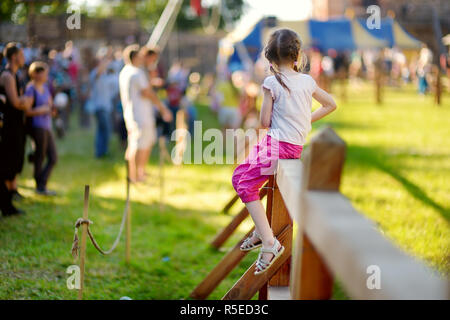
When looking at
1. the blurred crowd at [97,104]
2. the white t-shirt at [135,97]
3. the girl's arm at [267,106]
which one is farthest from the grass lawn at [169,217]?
the girl's arm at [267,106]

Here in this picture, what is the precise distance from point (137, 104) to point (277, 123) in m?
5.25

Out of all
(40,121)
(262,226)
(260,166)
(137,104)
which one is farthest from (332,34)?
(262,226)

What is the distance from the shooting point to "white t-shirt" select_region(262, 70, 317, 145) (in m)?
3.19

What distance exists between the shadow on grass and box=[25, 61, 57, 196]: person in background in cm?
486

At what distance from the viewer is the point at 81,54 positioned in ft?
69.2

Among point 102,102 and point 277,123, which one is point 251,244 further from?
point 102,102

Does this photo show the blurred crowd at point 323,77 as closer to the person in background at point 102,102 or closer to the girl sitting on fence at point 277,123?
the girl sitting on fence at point 277,123

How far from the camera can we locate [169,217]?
700 cm

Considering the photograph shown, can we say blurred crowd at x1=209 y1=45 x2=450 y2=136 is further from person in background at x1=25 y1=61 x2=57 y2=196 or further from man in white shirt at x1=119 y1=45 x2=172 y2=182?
person in background at x1=25 y1=61 x2=57 y2=196

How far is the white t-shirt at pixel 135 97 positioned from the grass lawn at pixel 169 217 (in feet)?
3.46

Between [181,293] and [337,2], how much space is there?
52678mm

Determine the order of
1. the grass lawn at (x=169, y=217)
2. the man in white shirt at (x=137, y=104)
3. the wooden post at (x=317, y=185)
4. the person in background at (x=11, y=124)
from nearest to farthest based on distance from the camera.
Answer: the wooden post at (x=317, y=185)
the grass lawn at (x=169, y=217)
the person in background at (x=11, y=124)
the man in white shirt at (x=137, y=104)

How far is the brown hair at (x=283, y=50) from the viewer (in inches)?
122

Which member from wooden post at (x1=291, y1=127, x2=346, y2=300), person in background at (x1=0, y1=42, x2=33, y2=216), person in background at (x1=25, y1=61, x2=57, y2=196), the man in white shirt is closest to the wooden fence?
wooden post at (x1=291, y1=127, x2=346, y2=300)
